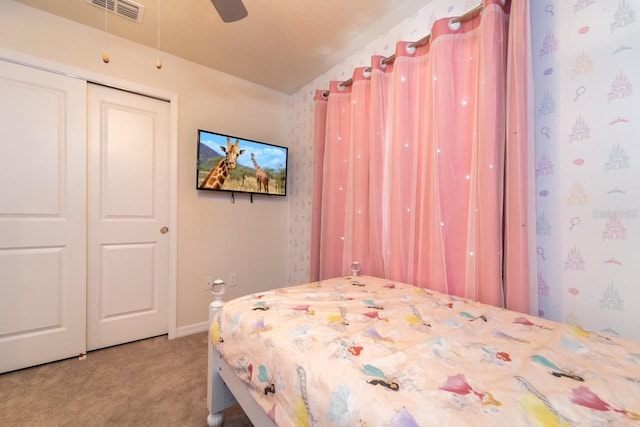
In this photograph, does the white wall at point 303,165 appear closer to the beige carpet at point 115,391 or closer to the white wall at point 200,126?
the white wall at point 200,126

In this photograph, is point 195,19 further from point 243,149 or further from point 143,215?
point 143,215

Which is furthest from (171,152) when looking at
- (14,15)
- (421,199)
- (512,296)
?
(512,296)

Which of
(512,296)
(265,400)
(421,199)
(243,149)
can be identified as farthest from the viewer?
(243,149)

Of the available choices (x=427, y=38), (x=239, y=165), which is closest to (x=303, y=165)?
(x=239, y=165)

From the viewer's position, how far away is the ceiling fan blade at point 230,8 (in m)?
1.20

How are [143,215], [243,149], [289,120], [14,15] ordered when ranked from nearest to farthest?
1. [14,15]
2. [143,215]
3. [243,149]
4. [289,120]

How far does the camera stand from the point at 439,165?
5.00ft

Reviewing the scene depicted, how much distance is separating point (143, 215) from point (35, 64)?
1.19 meters

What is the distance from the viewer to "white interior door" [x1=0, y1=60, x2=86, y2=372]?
1740 millimetres

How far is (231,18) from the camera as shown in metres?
1.30

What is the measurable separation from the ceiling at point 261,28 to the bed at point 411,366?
184 centimetres

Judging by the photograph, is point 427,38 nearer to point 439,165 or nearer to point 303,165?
point 439,165

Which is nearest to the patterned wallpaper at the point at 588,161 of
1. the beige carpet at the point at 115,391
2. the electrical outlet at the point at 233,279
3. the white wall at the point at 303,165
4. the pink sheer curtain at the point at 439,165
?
the pink sheer curtain at the point at 439,165

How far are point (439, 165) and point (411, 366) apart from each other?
1141 millimetres
